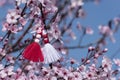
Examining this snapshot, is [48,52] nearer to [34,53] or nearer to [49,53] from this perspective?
[49,53]

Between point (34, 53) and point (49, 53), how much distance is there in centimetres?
23

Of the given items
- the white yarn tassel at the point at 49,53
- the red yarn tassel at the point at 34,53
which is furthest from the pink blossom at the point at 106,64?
the red yarn tassel at the point at 34,53

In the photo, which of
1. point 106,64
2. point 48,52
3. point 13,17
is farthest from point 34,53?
point 106,64

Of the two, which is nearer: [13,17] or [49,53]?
[49,53]

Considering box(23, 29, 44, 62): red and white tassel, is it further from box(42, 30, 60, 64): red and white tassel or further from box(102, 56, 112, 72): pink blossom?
box(102, 56, 112, 72): pink blossom

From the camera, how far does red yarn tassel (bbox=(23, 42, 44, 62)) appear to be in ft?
13.9

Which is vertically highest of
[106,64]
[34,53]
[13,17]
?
[13,17]

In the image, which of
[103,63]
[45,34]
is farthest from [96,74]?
[45,34]

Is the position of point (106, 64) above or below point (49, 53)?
above

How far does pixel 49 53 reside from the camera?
173 inches

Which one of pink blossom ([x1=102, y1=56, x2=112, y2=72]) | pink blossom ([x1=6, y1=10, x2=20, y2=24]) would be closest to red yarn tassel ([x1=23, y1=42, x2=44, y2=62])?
pink blossom ([x1=6, y1=10, x2=20, y2=24])

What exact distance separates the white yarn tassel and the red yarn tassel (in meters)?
0.10

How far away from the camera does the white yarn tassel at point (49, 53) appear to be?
438 centimetres

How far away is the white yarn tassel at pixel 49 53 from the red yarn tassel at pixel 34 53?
0.10m
